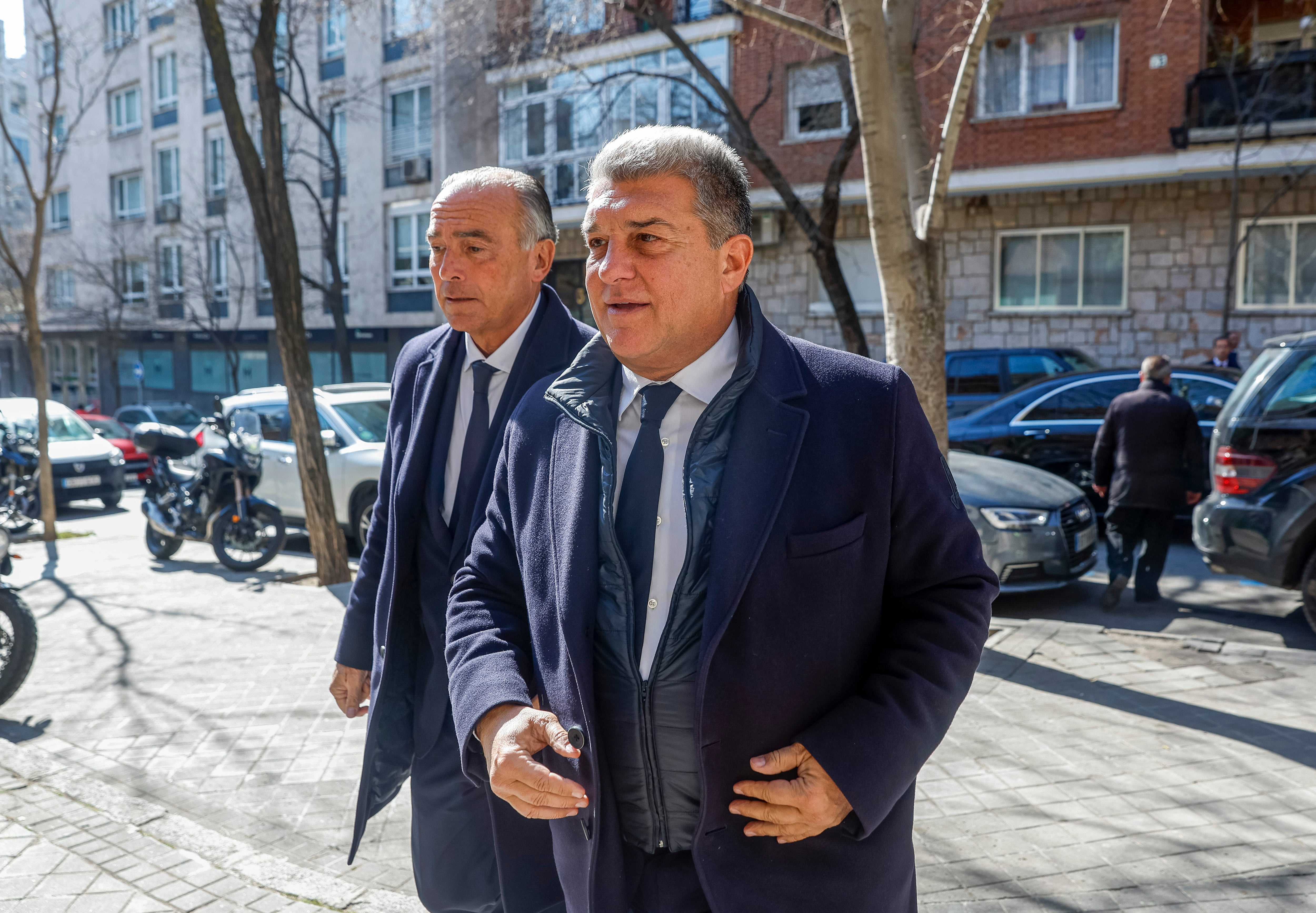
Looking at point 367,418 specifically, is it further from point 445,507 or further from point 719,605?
point 719,605

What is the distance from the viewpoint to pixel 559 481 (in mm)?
2035

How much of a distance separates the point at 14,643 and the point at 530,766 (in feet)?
16.3

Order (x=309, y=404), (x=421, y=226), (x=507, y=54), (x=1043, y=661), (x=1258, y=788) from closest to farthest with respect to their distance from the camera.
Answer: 1. (x=1258, y=788)
2. (x=1043, y=661)
3. (x=309, y=404)
4. (x=507, y=54)
5. (x=421, y=226)

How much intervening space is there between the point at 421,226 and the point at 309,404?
20827mm

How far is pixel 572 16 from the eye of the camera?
15.1 m

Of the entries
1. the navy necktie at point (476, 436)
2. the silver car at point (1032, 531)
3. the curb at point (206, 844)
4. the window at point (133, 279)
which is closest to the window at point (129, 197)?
the window at point (133, 279)

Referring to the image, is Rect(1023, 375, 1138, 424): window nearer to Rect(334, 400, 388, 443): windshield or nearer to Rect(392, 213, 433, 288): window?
Rect(334, 400, 388, 443): windshield

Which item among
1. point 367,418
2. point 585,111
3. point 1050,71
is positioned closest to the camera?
point 367,418

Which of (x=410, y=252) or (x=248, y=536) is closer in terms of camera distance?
(x=248, y=536)

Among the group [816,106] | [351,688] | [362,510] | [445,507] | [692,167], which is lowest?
[362,510]

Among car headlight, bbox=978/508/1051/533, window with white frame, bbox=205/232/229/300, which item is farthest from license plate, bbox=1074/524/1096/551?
window with white frame, bbox=205/232/229/300

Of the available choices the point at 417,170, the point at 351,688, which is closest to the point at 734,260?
the point at 351,688

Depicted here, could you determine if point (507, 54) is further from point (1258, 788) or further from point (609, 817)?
point (609, 817)

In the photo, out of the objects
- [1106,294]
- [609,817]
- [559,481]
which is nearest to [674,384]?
[559,481]
